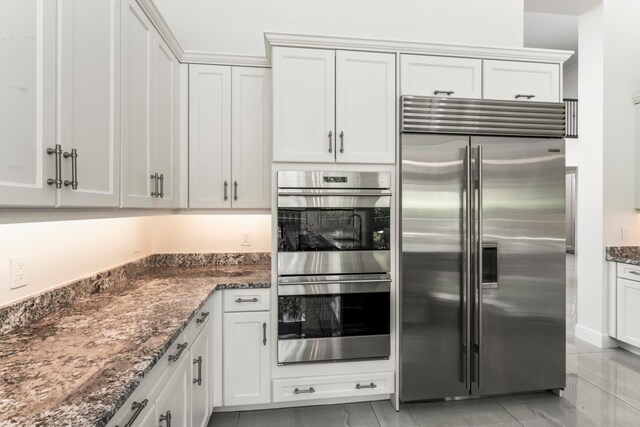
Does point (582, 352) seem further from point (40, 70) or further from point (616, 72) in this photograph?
point (40, 70)

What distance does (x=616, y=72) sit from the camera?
134 inches

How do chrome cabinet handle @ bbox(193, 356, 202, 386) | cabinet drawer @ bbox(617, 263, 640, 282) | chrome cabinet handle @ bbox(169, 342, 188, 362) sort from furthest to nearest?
cabinet drawer @ bbox(617, 263, 640, 282) → chrome cabinet handle @ bbox(193, 356, 202, 386) → chrome cabinet handle @ bbox(169, 342, 188, 362)

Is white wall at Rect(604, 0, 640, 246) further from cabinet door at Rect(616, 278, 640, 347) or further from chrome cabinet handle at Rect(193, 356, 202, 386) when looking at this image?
chrome cabinet handle at Rect(193, 356, 202, 386)

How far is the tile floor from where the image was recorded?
2.25 m

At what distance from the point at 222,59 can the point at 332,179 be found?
1204 millimetres

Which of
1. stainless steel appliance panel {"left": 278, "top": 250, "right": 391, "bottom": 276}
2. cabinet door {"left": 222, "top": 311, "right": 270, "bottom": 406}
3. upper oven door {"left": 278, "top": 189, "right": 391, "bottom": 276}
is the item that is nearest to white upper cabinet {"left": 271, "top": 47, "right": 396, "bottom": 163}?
upper oven door {"left": 278, "top": 189, "right": 391, "bottom": 276}

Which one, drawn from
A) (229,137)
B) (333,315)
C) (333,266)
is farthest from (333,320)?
(229,137)

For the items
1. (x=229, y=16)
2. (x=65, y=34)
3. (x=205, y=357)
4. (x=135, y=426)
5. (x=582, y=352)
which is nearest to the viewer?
(x=135, y=426)

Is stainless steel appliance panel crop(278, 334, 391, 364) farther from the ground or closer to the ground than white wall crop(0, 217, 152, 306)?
closer to the ground

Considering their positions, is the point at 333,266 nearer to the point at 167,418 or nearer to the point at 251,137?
the point at 251,137

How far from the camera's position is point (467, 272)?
2.34 metres

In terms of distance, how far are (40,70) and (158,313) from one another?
3.49 ft

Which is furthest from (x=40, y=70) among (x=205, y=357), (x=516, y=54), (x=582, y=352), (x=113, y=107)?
(x=582, y=352)

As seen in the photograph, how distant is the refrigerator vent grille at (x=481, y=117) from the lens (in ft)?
7.50
